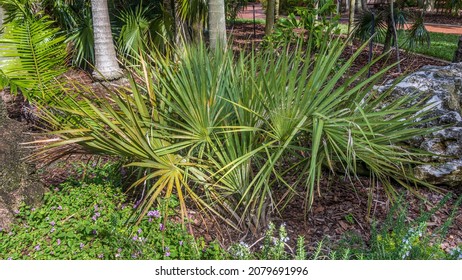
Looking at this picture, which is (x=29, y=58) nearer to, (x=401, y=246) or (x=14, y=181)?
(x=14, y=181)

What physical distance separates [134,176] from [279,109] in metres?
1.68

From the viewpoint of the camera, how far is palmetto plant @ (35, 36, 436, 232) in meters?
2.82

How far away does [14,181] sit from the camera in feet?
12.1

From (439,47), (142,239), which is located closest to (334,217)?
(142,239)

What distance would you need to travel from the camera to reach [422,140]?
395 centimetres

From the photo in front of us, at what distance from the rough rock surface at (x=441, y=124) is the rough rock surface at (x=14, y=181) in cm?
337

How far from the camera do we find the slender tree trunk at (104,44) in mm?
6855

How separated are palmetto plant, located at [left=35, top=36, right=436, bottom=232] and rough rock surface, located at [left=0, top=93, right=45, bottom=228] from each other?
0.84 m

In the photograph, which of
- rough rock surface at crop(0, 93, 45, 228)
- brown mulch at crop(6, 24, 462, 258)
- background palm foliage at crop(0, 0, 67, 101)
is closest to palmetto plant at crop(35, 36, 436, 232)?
brown mulch at crop(6, 24, 462, 258)

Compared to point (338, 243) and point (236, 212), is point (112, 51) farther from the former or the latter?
point (338, 243)

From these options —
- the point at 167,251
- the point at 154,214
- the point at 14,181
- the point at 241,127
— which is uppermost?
the point at 241,127

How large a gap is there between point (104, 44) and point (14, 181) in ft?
12.8
